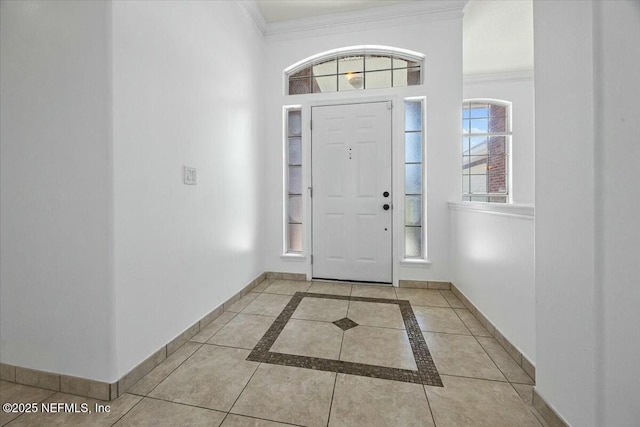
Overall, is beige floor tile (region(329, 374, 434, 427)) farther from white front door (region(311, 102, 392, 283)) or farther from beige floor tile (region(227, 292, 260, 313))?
white front door (region(311, 102, 392, 283))

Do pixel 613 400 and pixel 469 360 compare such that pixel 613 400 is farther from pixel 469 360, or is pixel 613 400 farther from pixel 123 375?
pixel 123 375

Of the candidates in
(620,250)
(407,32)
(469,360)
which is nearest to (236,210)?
(469,360)

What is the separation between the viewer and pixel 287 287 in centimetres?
296

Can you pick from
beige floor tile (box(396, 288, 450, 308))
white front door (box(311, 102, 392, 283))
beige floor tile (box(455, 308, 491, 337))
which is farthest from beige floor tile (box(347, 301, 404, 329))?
white front door (box(311, 102, 392, 283))

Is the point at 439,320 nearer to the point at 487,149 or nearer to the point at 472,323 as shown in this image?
the point at 472,323

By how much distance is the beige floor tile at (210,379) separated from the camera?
51.9 inches

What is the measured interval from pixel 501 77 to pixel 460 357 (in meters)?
4.96

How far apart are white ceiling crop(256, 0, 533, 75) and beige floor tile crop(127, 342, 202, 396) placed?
11.0 ft

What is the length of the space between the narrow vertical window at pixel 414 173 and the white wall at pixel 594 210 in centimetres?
190

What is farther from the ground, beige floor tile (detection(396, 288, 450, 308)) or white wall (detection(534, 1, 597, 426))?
white wall (detection(534, 1, 597, 426))

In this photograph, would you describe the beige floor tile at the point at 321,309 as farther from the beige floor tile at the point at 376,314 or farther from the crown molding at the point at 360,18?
the crown molding at the point at 360,18

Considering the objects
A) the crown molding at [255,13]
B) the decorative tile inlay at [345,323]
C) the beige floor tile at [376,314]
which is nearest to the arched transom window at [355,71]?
the crown molding at [255,13]

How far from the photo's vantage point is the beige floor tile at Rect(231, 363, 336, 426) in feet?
3.97

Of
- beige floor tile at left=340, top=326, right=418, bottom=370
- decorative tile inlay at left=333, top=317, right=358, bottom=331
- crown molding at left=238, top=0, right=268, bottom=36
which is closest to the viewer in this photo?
Answer: beige floor tile at left=340, top=326, right=418, bottom=370
